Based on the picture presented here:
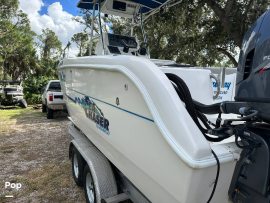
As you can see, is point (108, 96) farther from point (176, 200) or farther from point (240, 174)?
point (240, 174)

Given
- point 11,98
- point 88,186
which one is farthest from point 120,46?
point 11,98

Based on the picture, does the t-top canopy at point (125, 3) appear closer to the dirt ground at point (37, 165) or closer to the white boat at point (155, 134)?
the white boat at point (155, 134)

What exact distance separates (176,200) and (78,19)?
86.8 feet

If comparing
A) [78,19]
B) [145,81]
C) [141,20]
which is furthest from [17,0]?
[145,81]

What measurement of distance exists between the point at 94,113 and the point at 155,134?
167 centimetres

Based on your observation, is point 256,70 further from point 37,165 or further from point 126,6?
point 37,165

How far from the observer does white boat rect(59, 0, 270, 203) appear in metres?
1.89

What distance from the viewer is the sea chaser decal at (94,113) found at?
10.7 feet

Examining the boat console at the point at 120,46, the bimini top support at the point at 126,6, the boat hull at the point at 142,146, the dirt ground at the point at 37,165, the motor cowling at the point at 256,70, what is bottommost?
the dirt ground at the point at 37,165

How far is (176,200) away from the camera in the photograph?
6.64 ft

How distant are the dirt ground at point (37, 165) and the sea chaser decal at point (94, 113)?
1324mm

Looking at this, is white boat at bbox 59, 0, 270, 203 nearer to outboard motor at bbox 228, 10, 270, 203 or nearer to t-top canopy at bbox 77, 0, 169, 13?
outboard motor at bbox 228, 10, 270, 203

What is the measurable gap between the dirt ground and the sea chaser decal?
52.1 inches

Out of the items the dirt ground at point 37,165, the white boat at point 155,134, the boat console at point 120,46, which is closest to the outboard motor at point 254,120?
the white boat at point 155,134
